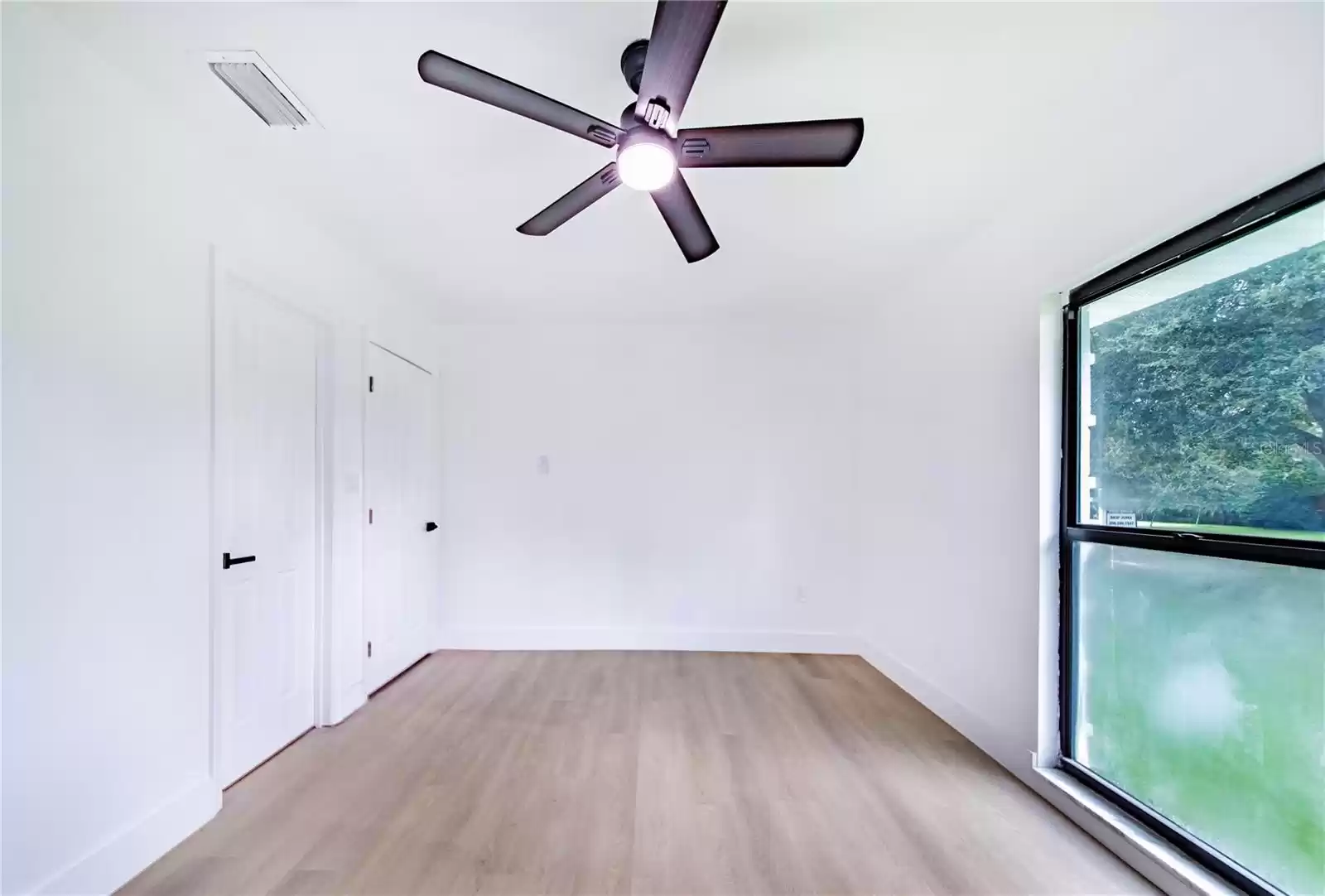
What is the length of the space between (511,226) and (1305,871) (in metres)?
3.45

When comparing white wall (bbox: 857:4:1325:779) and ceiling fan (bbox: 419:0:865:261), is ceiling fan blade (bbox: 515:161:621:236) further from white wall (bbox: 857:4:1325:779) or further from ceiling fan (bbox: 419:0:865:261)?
white wall (bbox: 857:4:1325:779)

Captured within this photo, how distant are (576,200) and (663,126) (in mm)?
442

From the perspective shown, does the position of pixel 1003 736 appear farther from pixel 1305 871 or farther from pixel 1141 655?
pixel 1305 871

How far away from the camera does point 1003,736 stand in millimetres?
2268

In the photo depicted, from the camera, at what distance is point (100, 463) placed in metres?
1.53

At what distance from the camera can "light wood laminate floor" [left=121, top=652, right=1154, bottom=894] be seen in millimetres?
1637

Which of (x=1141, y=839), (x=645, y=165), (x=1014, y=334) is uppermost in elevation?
(x=645, y=165)

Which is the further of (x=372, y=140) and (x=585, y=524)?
(x=585, y=524)

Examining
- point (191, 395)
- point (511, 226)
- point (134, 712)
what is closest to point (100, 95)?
point (191, 395)

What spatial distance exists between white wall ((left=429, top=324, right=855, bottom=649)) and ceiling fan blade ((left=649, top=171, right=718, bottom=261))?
6.90ft

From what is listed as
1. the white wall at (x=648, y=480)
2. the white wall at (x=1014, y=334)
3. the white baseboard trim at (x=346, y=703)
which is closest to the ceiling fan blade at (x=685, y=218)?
the white wall at (x=1014, y=334)

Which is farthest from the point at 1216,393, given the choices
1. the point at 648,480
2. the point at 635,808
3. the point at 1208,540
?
the point at 648,480

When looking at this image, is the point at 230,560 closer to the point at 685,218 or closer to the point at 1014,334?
the point at 685,218

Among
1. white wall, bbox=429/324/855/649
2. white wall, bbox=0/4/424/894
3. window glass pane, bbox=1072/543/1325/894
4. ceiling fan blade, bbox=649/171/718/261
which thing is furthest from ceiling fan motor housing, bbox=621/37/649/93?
white wall, bbox=429/324/855/649
